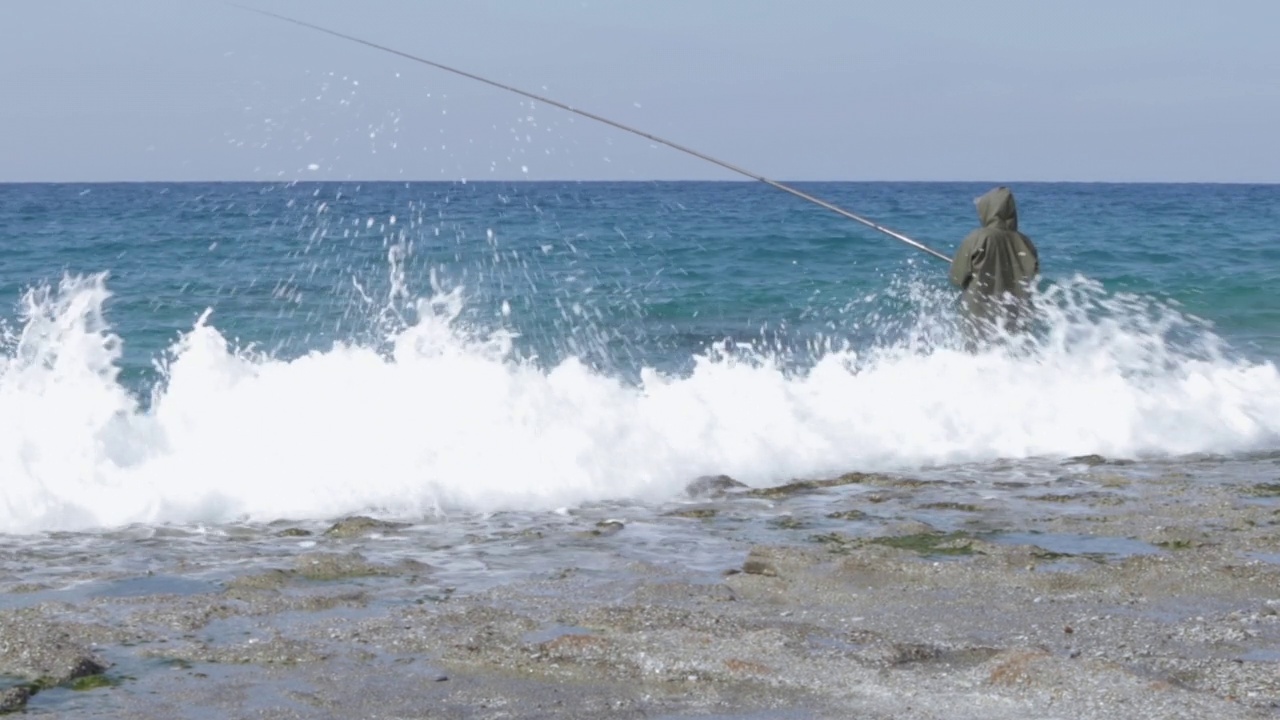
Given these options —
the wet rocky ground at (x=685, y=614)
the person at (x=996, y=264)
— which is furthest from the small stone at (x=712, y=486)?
the person at (x=996, y=264)

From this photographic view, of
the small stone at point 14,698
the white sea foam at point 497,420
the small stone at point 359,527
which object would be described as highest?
the white sea foam at point 497,420

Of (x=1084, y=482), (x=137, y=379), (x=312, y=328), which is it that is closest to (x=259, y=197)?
(x=312, y=328)

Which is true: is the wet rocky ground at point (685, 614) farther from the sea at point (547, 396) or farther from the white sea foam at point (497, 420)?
the white sea foam at point (497, 420)

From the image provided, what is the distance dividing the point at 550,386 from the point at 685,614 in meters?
4.81

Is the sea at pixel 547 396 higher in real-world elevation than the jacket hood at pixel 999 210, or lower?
lower

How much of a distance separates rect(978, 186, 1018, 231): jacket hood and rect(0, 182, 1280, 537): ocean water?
923mm

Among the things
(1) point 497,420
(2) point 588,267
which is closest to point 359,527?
(1) point 497,420

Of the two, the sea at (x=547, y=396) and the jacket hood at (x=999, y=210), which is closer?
the sea at (x=547, y=396)

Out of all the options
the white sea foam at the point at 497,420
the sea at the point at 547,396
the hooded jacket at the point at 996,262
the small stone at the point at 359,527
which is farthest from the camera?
the hooded jacket at the point at 996,262

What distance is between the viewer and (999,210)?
33.8 feet

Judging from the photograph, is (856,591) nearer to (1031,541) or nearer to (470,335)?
(1031,541)

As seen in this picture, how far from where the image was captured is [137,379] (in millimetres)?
12641

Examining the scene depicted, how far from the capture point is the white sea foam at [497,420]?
26.6 feet

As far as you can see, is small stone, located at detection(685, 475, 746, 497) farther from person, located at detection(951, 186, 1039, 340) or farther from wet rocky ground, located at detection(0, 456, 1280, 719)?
person, located at detection(951, 186, 1039, 340)
